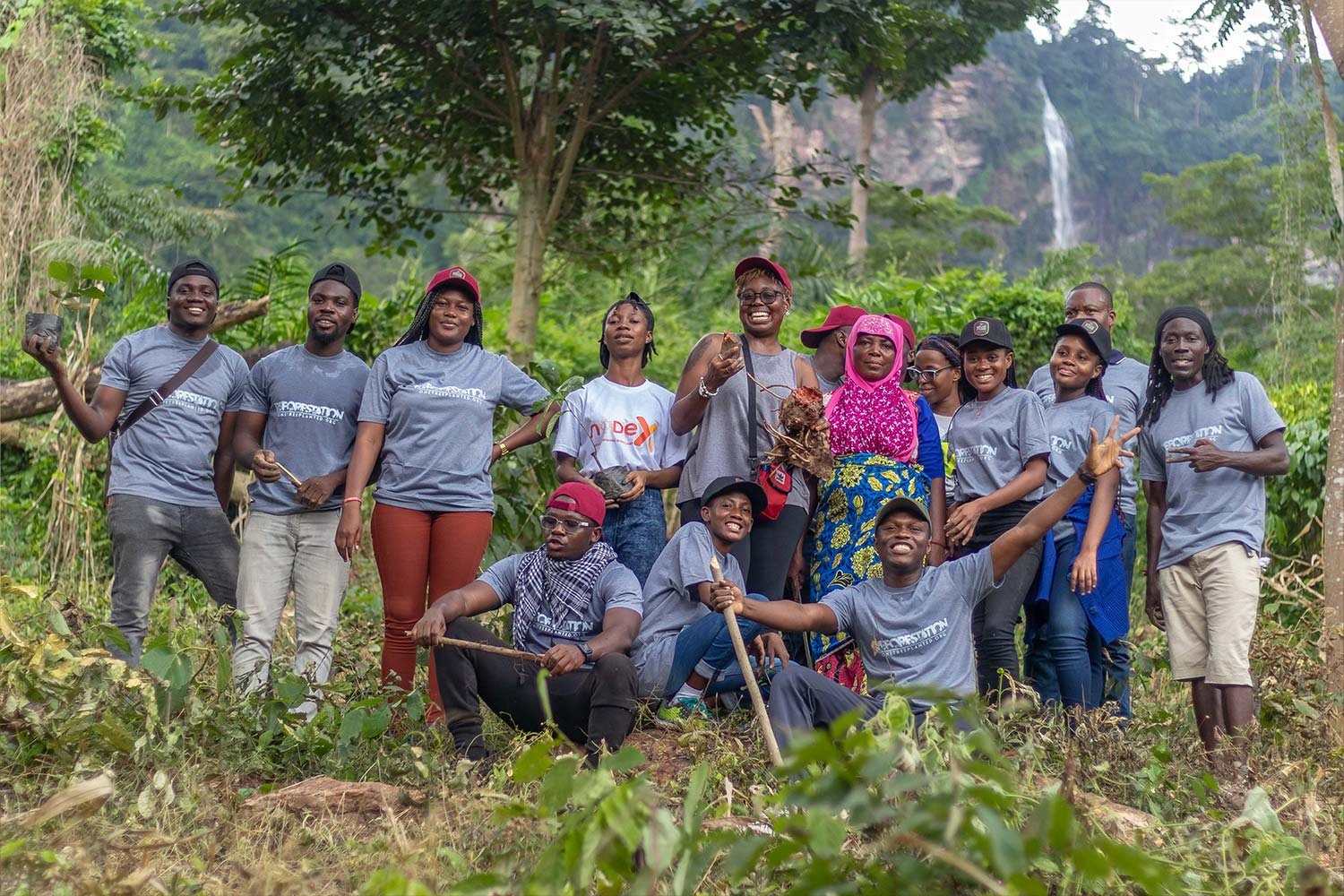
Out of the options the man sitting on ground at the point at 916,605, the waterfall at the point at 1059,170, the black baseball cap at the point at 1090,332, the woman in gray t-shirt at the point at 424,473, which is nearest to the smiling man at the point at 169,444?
the woman in gray t-shirt at the point at 424,473

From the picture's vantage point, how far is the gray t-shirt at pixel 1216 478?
5012 millimetres

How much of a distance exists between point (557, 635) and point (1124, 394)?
245 cm

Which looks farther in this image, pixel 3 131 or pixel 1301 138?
pixel 1301 138

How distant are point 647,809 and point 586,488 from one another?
222 centimetres

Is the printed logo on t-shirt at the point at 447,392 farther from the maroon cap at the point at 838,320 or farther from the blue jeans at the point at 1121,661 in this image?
the blue jeans at the point at 1121,661

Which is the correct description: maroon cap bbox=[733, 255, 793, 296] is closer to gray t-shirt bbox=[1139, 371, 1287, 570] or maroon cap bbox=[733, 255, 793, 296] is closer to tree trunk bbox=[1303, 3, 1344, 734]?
gray t-shirt bbox=[1139, 371, 1287, 570]

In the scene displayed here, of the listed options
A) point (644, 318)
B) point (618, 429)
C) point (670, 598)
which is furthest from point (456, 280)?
point (670, 598)

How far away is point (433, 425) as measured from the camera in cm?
518

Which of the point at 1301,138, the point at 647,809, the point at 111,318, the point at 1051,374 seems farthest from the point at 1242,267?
the point at 647,809

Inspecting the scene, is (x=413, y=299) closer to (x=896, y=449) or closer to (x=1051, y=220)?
(x=896, y=449)

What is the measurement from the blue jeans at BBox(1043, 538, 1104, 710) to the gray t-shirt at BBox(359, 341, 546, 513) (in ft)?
7.20

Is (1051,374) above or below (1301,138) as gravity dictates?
below

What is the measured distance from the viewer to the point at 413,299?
31.3ft

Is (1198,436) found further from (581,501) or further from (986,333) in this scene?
(581,501)
